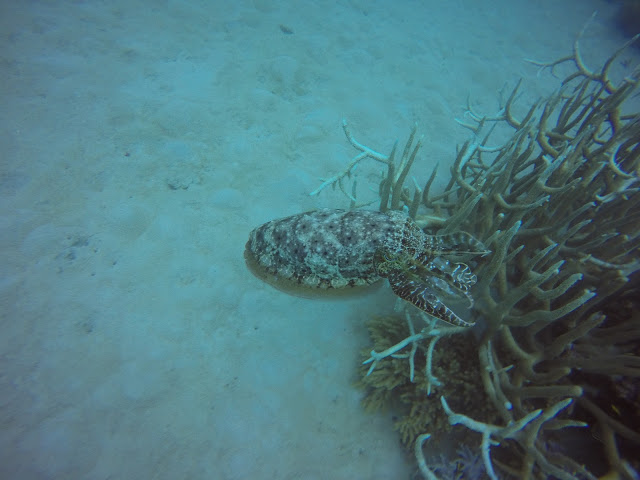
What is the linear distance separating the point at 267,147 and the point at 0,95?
4.67 meters

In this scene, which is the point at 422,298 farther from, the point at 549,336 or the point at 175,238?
the point at 175,238

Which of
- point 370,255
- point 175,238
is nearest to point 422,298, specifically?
point 370,255

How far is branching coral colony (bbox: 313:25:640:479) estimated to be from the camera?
242 centimetres

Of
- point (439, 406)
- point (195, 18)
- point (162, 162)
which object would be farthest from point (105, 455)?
point (195, 18)

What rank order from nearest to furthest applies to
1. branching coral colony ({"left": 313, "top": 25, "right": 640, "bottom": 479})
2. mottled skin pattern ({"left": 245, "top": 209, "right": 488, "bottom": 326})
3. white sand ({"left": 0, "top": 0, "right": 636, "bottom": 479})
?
1. branching coral colony ({"left": 313, "top": 25, "right": 640, "bottom": 479})
2. mottled skin pattern ({"left": 245, "top": 209, "right": 488, "bottom": 326})
3. white sand ({"left": 0, "top": 0, "right": 636, "bottom": 479})

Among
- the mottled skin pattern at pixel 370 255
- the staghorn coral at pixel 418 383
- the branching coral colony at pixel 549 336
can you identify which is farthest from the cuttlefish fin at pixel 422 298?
the staghorn coral at pixel 418 383

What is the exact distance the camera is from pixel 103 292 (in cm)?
358

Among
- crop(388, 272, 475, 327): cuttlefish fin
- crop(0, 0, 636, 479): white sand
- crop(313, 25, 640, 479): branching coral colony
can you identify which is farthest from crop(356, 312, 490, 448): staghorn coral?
crop(388, 272, 475, 327): cuttlefish fin

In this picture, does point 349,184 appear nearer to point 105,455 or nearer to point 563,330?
point 563,330

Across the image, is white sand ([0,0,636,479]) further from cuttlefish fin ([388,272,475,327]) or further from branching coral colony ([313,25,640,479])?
cuttlefish fin ([388,272,475,327])

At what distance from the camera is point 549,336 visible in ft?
9.86

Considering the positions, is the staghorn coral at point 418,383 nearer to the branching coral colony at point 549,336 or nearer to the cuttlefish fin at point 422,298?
the branching coral colony at point 549,336

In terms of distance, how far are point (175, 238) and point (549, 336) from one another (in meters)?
4.89

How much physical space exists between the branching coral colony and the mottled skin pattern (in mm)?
342
